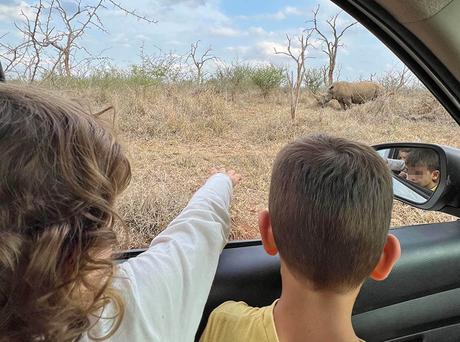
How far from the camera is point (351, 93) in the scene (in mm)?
2980

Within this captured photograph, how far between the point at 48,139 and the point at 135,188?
1005 millimetres

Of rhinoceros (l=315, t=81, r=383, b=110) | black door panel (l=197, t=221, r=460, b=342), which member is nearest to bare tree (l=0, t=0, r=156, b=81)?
black door panel (l=197, t=221, r=460, b=342)

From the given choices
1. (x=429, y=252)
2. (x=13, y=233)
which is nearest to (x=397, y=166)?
(x=429, y=252)

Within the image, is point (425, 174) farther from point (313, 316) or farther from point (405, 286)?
point (313, 316)

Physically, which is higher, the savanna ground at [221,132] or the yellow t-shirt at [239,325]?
the savanna ground at [221,132]

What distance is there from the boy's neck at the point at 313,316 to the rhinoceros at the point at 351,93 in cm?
185

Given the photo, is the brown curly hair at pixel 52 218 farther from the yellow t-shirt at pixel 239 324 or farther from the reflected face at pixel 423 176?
the reflected face at pixel 423 176

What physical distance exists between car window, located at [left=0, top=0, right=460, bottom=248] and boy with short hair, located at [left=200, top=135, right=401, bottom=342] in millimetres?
420

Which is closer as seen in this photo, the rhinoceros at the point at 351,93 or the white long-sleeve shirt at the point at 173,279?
the white long-sleeve shirt at the point at 173,279

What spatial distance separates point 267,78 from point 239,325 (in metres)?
1.65

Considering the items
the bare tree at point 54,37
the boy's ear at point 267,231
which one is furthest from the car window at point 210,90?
the boy's ear at point 267,231

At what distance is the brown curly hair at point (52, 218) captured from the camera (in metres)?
0.75

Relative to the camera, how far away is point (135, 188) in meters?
1.79

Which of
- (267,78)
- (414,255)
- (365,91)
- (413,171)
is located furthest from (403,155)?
(365,91)
